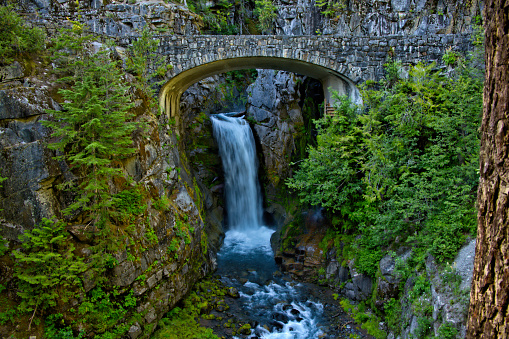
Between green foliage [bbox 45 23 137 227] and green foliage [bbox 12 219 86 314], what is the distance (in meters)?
0.59

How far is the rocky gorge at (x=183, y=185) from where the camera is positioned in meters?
6.08

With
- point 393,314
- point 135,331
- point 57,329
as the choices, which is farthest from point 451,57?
point 57,329

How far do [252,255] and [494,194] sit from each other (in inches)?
450

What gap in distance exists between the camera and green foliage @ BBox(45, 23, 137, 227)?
5992mm

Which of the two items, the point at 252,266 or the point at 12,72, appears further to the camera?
the point at 252,266

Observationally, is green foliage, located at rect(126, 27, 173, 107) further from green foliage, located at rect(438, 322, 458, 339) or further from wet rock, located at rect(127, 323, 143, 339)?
green foliage, located at rect(438, 322, 458, 339)

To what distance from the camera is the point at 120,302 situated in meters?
6.69

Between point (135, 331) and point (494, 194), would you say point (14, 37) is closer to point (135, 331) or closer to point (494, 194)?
point (135, 331)

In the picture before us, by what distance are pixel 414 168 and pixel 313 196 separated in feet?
10.1

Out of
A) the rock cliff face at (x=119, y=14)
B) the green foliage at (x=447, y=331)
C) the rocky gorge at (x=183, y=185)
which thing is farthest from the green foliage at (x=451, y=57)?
the rock cliff face at (x=119, y=14)

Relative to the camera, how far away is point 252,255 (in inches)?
506

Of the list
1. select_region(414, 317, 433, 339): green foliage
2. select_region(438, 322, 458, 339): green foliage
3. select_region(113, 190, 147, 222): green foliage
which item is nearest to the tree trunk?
select_region(438, 322, 458, 339): green foliage

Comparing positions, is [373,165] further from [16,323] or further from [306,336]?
[16,323]

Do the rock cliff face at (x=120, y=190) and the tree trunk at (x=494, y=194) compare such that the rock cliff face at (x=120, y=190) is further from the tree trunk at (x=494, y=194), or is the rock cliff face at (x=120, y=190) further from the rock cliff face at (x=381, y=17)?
the rock cliff face at (x=381, y=17)
